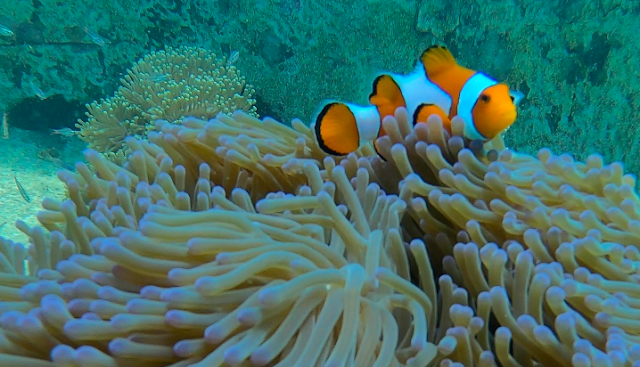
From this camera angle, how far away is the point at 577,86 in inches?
143

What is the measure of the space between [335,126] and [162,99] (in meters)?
2.50

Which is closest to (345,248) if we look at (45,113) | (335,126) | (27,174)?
(335,126)

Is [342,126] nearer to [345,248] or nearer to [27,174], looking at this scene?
[345,248]

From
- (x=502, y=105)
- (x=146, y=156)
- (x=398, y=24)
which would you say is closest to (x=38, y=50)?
(x=398, y=24)

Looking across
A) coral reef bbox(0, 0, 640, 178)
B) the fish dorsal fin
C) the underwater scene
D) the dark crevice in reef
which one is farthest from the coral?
the fish dorsal fin

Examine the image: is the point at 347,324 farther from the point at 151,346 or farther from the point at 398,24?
the point at 398,24

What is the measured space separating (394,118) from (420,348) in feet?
2.30

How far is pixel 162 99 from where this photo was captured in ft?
11.6

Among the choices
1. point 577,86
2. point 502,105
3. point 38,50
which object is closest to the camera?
point 502,105

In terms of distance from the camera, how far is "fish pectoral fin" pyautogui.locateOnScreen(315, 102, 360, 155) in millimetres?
1363

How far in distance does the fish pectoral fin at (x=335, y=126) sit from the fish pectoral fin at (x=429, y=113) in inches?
6.6

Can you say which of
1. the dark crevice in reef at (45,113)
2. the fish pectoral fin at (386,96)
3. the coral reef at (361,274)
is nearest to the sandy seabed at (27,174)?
the dark crevice in reef at (45,113)

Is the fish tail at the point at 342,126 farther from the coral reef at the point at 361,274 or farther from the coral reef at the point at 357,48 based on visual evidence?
the coral reef at the point at 357,48

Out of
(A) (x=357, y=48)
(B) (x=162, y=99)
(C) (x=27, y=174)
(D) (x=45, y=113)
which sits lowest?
(C) (x=27, y=174)
